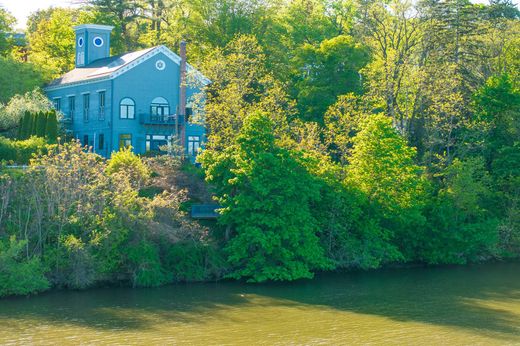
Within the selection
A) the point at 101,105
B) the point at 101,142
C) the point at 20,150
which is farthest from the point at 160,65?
the point at 20,150

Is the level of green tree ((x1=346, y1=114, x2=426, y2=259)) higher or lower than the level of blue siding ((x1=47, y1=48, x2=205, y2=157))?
lower

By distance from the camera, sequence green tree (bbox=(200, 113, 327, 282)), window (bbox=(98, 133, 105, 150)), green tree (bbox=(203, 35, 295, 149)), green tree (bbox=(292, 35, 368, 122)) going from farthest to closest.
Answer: green tree (bbox=(292, 35, 368, 122)) < window (bbox=(98, 133, 105, 150)) < green tree (bbox=(203, 35, 295, 149)) < green tree (bbox=(200, 113, 327, 282))

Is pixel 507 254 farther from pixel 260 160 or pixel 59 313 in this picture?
pixel 59 313

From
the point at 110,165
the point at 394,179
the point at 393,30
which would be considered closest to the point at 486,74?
the point at 393,30

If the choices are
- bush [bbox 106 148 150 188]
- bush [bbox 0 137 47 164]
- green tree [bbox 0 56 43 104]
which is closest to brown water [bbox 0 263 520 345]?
bush [bbox 106 148 150 188]

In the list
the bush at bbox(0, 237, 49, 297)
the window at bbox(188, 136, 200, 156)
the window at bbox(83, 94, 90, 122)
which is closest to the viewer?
the bush at bbox(0, 237, 49, 297)

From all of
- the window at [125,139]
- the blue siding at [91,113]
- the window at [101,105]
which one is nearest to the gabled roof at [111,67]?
the blue siding at [91,113]

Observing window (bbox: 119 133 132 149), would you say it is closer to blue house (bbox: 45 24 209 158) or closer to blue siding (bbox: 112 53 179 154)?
blue house (bbox: 45 24 209 158)
